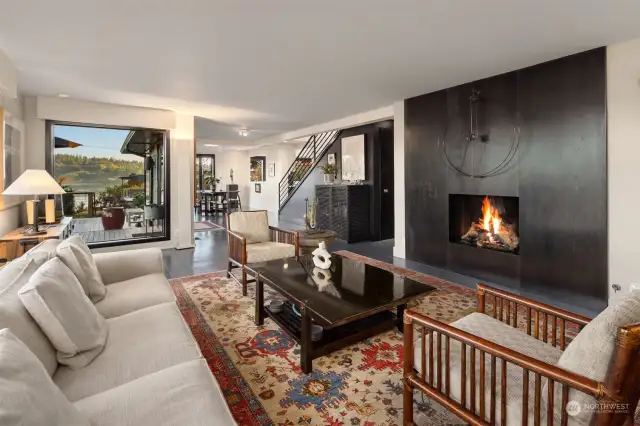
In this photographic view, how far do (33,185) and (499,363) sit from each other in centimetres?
449

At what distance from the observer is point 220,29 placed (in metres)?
2.78

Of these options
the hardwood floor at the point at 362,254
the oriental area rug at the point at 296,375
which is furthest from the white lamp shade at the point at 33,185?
the oriental area rug at the point at 296,375

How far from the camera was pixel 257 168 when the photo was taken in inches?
503

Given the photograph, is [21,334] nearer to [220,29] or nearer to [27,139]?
[220,29]

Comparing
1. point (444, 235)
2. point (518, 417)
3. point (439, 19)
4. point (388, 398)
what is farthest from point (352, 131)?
point (518, 417)

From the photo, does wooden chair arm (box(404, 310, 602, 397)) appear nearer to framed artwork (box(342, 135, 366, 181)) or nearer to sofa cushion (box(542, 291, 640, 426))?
sofa cushion (box(542, 291, 640, 426))

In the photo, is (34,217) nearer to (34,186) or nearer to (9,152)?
(34,186)

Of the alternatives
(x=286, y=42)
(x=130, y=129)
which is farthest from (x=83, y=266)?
(x=130, y=129)

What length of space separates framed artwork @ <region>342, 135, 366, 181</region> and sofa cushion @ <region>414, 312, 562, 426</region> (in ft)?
17.5

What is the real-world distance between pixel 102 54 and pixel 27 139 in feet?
9.17

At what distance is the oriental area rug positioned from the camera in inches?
70.1

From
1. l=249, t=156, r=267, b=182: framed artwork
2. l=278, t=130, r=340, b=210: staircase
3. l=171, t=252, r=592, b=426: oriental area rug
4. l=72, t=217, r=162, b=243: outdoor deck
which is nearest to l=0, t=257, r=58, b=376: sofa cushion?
l=171, t=252, r=592, b=426: oriental area rug

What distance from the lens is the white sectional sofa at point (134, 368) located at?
1.12m

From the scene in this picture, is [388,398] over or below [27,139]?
below
